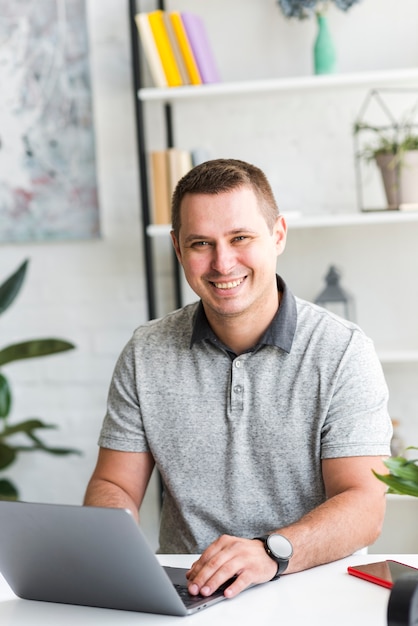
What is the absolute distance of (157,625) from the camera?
1.21 meters

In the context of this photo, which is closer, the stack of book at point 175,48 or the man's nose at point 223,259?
the man's nose at point 223,259

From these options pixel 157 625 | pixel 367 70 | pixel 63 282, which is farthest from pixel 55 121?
pixel 157 625

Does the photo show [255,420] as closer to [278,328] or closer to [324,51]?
[278,328]

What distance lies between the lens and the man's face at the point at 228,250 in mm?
1769

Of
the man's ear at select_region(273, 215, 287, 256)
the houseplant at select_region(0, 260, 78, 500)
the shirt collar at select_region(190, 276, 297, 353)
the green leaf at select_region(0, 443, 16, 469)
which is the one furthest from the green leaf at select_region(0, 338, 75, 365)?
the man's ear at select_region(273, 215, 287, 256)

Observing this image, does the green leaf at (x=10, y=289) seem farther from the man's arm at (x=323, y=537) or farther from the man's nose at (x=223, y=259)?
the man's arm at (x=323, y=537)

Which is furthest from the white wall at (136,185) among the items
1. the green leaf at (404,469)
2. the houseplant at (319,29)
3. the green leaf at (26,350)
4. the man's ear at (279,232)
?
the green leaf at (404,469)

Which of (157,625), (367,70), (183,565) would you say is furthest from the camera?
(367,70)

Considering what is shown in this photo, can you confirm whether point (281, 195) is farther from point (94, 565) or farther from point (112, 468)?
point (94, 565)

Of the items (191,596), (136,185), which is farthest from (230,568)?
(136,185)

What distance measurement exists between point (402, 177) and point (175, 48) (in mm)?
743

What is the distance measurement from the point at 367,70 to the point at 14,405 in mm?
1553

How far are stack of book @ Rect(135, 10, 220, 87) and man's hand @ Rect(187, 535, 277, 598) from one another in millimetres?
1726

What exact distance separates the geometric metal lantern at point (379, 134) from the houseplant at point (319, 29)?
0.20 meters
